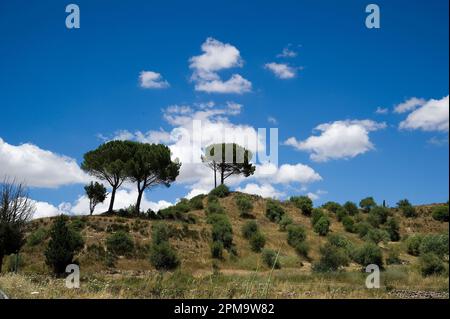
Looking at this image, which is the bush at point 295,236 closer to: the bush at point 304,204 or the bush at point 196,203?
the bush at point 196,203

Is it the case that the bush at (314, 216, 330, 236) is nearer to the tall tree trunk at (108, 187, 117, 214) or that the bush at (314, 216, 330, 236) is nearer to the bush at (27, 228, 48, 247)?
the tall tree trunk at (108, 187, 117, 214)

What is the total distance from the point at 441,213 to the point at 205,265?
37.7 m

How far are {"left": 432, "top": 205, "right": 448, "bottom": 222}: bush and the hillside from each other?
7.06 feet

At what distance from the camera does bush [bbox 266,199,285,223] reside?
196ft

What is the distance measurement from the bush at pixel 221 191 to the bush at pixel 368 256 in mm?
29836

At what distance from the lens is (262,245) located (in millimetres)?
44406

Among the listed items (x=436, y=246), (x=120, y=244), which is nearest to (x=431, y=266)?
(x=436, y=246)

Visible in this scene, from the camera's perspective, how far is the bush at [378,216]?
197 ft

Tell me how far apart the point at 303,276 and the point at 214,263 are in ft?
45.4

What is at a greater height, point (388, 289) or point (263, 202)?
point (263, 202)

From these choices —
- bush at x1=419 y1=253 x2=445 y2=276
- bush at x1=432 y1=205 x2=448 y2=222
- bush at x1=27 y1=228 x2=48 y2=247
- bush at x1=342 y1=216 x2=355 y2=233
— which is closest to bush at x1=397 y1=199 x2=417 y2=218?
bush at x1=432 y1=205 x2=448 y2=222

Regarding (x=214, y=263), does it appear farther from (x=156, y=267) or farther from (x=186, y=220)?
(x=186, y=220)
